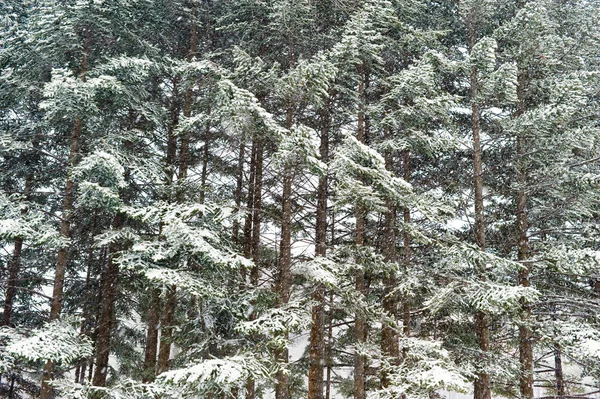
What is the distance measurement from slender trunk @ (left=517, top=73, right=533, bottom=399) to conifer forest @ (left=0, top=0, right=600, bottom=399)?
0.20ft

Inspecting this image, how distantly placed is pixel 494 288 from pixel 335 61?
220 inches

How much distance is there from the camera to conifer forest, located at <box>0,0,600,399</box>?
26.2 feet

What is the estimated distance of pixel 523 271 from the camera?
9953 mm

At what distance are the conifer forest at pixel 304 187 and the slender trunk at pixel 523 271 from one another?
0.20 ft

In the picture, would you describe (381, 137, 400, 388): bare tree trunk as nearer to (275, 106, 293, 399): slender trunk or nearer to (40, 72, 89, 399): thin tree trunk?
(275, 106, 293, 399): slender trunk

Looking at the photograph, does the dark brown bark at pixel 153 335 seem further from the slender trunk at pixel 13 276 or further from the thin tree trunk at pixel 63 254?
the slender trunk at pixel 13 276

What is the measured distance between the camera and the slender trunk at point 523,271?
365 inches

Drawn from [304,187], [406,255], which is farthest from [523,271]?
[304,187]

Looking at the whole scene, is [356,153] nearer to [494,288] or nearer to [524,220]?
[494,288]

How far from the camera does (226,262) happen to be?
7625 millimetres

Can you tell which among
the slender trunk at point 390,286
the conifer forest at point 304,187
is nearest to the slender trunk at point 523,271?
the conifer forest at point 304,187

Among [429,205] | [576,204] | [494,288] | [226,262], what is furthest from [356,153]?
[576,204]

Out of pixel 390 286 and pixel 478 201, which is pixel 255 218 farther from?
pixel 478 201

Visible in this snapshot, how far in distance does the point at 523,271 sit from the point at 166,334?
8.40m
